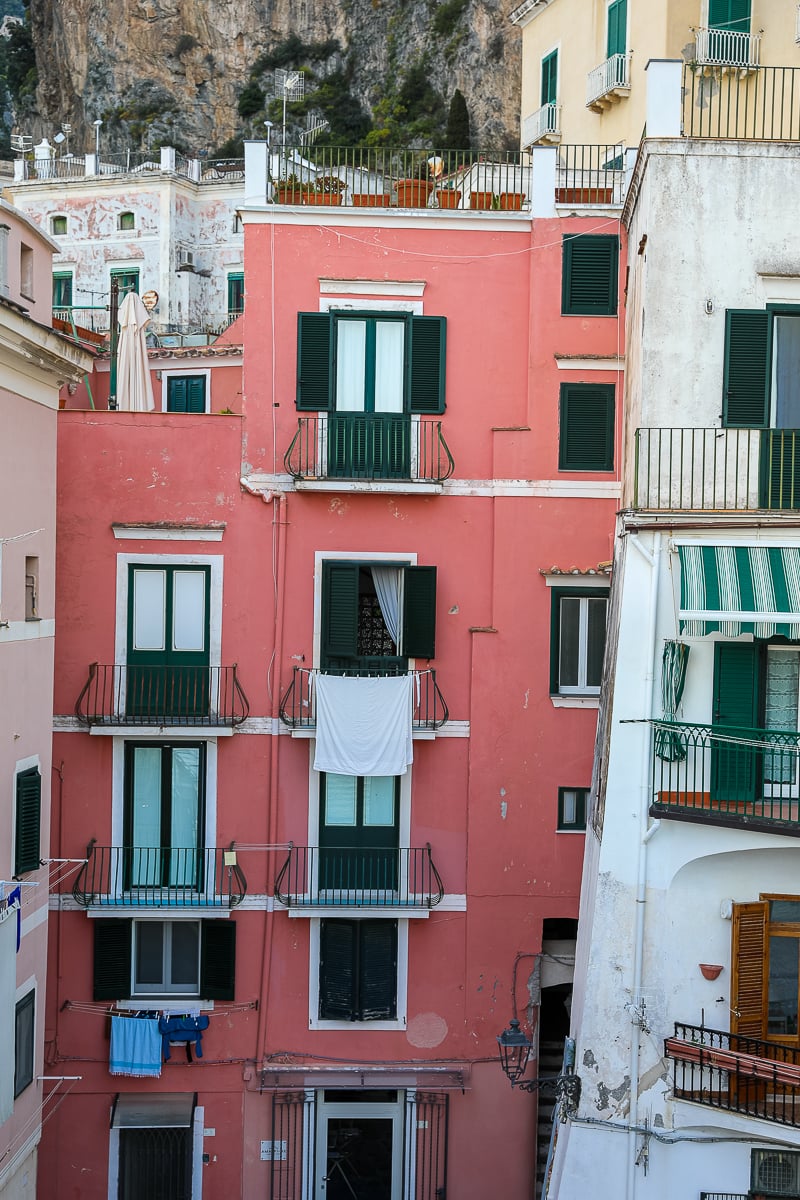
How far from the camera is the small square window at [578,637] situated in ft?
70.3

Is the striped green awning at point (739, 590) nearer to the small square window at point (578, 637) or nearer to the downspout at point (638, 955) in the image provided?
the downspout at point (638, 955)

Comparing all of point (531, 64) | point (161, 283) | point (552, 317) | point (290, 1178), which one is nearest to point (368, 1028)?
point (290, 1178)

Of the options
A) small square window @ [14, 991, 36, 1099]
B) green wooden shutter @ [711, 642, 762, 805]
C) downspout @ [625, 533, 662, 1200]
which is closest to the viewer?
downspout @ [625, 533, 662, 1200]

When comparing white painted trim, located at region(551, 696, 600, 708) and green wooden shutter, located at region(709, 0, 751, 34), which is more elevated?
green wooden shutter, located at region(709, 0, 751, 34)

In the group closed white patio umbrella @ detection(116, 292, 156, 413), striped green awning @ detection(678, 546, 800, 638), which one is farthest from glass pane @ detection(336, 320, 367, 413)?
striped green awning @ detection(678, 546, 800, 638)

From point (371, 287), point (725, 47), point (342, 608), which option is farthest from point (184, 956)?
point (725, 47)

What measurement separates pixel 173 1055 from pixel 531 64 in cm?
2397

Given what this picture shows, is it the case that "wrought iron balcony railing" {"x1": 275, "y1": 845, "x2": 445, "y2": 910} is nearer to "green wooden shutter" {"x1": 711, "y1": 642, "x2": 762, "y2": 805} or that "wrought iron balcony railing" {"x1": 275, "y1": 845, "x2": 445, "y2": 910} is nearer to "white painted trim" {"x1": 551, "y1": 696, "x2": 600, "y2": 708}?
"white painted trim" {"x1": 551, "y1": 696, "x2": 600, "y2": 708}

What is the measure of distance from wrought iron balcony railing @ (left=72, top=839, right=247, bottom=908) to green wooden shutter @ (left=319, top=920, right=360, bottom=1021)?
1.52 metres

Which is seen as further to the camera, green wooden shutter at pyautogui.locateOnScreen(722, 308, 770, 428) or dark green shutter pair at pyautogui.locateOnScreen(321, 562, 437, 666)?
dark green shutter pair at pyautogui.locateOnScreen(321, 562, 437, 666)

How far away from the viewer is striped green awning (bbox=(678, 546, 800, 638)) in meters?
15.6

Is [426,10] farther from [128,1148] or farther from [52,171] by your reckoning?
[128,1148]

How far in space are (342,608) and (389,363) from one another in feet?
12.6

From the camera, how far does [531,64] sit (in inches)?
1312
